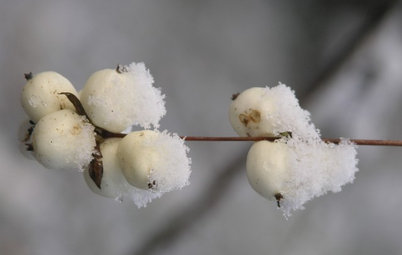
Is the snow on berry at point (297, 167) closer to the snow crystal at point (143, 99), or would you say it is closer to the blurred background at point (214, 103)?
the snow crystal at point (143, 99)

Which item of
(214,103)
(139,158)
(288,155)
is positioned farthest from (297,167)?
(214,103)

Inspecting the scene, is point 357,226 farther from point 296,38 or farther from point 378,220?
point 296,38

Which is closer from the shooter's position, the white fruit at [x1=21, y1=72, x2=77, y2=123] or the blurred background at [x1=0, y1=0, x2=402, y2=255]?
the white fruit at [x1=21, y1=72, x2=77, y2=123]

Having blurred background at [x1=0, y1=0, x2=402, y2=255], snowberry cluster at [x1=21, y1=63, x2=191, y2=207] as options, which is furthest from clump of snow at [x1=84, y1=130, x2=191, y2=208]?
blurred background at [x1=0, y1=0, x2=402, y2=255]

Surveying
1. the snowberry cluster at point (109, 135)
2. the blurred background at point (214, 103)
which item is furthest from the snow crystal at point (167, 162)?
the blurred background at point (214, 103)

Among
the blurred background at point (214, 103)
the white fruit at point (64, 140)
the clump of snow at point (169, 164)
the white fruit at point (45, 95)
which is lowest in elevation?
the blurred background at point (214, 103)

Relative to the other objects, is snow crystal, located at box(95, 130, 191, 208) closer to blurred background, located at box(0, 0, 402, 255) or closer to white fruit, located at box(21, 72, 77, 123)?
white fruit, located at box(21, 72, 77, 123)

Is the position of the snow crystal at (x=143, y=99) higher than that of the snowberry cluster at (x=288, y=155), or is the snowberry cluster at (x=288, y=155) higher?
the snow crystal at (x=143, y=99)

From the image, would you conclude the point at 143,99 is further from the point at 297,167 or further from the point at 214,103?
the point at 214,103
